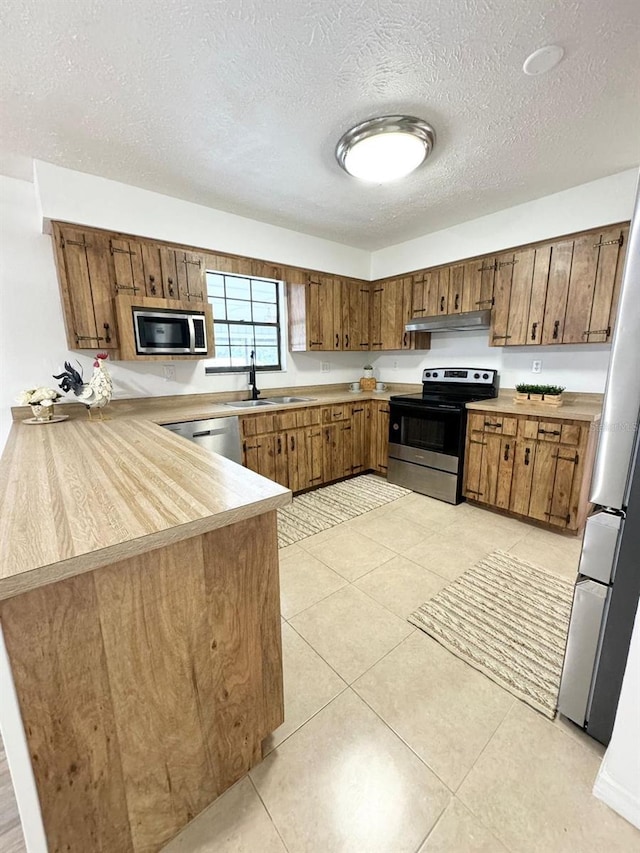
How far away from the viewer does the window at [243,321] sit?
355cm

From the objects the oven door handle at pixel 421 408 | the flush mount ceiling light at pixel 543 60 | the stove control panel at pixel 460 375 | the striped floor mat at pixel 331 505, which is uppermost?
the flush mount ceiling light at pixel 543 60

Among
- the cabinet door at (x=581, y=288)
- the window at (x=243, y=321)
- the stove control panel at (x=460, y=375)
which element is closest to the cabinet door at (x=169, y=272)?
the window at (x=243, y=321)

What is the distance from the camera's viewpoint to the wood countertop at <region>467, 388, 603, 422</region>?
2.54 metres

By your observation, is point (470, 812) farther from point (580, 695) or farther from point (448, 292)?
point (448, 292)

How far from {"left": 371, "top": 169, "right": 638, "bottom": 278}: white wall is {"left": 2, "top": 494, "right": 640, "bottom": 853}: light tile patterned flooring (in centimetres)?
304

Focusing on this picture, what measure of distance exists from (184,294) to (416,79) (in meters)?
2.12

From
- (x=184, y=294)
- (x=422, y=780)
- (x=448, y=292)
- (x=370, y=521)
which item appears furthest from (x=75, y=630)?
(x=448, y=292)

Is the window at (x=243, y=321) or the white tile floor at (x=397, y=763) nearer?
the white tile floor at (x=397, y=763)

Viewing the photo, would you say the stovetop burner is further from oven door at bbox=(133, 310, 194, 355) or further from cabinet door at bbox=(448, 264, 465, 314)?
oven door at bbox=(133, 310, 194, 355)

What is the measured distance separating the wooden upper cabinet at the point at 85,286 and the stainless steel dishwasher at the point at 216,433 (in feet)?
2.74

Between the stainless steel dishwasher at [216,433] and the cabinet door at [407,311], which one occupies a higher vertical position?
the cabinet door at [407,311]

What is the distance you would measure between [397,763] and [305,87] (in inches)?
113

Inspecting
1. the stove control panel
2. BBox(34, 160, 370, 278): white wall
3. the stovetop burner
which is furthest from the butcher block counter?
the stove control panel

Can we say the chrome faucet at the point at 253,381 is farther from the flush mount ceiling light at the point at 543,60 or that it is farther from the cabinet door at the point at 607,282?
the cabinet door at the point at 607,282
